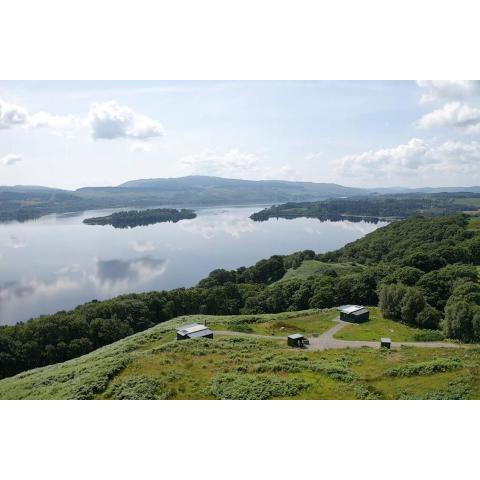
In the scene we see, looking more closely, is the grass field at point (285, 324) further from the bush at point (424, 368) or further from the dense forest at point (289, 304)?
the bush at point (424, 368)

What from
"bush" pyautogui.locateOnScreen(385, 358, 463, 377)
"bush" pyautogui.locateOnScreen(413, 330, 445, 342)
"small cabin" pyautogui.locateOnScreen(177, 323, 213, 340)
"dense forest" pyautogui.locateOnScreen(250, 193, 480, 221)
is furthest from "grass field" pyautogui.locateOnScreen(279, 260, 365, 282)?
"dense forest" pyautogui.locateOnScreen(250, 193, 480, 221)

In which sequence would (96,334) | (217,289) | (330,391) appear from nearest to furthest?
1. (330,391)
2. (96,334)
3. (217,289)

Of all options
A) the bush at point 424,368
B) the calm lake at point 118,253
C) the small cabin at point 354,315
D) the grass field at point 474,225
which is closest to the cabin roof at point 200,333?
the small cabin at point 354,315

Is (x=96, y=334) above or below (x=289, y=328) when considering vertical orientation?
below

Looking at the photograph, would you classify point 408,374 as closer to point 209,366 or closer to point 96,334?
point 209,366

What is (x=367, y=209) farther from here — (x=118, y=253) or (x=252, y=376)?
(x=252, y=376)

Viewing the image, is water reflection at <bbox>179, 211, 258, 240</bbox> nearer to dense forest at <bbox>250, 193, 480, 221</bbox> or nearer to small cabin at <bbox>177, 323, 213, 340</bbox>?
dense forest at <bbox>250, 193, 480, 221</bbox>

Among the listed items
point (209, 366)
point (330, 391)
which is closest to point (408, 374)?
point (330, 391)
